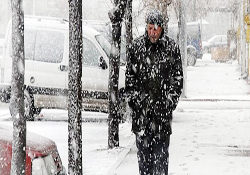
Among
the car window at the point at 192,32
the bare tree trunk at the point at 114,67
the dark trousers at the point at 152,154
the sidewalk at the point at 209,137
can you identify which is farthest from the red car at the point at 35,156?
the car window at the point at 192,32

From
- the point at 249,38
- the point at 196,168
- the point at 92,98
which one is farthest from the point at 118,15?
the point at 249,38

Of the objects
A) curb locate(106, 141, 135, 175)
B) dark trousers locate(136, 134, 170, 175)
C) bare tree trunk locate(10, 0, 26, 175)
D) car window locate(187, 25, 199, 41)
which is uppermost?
car window locate(187, 25, 199, 41)

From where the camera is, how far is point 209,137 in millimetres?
9992

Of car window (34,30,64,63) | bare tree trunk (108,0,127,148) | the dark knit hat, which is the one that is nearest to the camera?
the dark knit hat

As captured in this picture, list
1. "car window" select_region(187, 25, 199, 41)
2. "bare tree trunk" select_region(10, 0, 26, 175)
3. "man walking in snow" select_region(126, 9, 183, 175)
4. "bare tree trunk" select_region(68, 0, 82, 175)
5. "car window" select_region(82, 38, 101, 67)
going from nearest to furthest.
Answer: "bare tree trunk" select_region(10, 0, 26, 175) → "man walking in snow" select_region(126, 9, 183, 175) → "bare tree trunk" select_region(68, 0, 82, 175) → "car window" select_region(82, 38, 101, 67) → "car window" select_region(187, 25, 199, 41)

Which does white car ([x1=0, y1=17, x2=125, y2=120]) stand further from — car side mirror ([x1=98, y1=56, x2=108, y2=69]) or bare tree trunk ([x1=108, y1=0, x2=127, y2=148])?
bare tree trunk ([x1=108, y1=0, x2=127, y2=148])

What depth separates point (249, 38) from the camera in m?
20.6

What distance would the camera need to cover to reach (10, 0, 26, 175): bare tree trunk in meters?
4.86

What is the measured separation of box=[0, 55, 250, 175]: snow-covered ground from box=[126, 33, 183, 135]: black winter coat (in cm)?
212

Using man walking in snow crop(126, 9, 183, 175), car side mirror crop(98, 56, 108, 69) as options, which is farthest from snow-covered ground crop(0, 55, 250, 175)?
man walking in snow crop(126, 9, 183, 175)

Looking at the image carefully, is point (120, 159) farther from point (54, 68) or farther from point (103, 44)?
point (103, 44)

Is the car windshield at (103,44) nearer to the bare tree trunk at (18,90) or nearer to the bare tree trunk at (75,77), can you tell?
the bare tree trunk at (75,77)

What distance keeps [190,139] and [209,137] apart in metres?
0.40

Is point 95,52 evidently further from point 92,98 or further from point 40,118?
point 40,118
